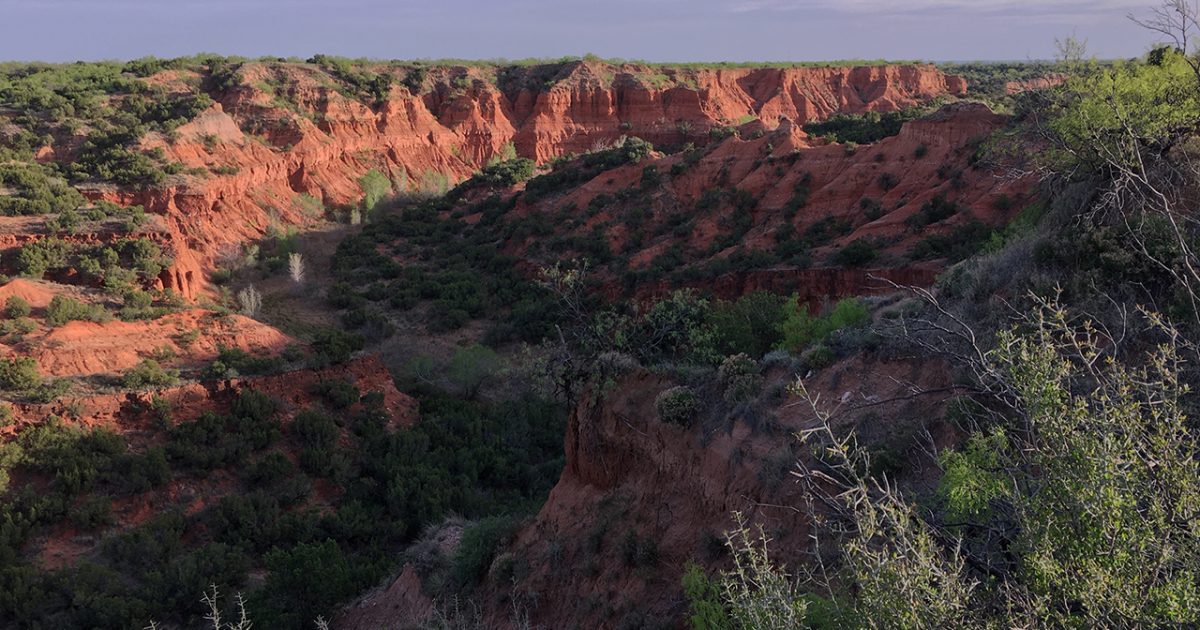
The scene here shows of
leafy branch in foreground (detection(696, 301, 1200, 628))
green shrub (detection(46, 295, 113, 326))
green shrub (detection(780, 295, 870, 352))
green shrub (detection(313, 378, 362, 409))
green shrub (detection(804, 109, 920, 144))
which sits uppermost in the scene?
green shrub (detection(804, 109, 920, 144))

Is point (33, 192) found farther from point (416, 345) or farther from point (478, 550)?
point (478, 550)

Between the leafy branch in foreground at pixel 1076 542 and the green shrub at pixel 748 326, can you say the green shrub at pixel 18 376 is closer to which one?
the green shrub at pixel 748 326

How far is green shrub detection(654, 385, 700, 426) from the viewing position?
10.9 meters

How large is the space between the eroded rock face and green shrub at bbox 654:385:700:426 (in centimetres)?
2188

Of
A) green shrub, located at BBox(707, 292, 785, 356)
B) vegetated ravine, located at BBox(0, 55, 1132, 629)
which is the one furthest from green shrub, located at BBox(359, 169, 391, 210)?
green shrub, located at BBox(707, 292, 785, 356)

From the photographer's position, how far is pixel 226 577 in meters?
14.8

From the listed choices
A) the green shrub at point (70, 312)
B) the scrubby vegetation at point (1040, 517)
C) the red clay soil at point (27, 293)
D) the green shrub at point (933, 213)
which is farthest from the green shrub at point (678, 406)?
the red clay soil at point (27, 293)

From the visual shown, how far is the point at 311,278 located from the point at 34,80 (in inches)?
1118

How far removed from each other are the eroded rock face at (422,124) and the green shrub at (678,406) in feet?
71.8

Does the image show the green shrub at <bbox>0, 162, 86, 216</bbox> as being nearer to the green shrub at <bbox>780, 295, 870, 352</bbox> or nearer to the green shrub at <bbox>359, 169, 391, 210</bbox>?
the green shrub at <bbox>359, 169, 391, 210</bbox>

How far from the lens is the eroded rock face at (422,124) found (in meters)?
37.6

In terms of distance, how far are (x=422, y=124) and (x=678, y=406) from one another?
50957 millimetres

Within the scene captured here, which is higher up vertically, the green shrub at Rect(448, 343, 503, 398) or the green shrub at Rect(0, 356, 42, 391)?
the green shrub at Rect(0, 356, 42, 391)

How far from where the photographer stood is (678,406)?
10.9 metres
